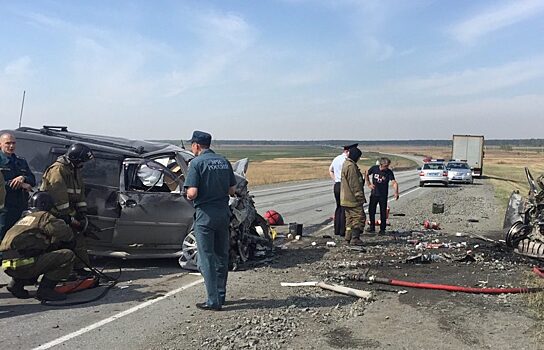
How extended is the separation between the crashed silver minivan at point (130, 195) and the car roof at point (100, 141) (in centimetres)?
2

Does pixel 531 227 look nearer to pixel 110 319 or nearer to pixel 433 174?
pixel 110 319

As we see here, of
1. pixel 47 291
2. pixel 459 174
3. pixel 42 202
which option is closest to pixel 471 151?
pixel 459 174

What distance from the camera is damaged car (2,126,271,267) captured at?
26.9 ft

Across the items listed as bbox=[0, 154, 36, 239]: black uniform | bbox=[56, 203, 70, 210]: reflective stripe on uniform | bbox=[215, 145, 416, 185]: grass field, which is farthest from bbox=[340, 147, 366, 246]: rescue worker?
bbox=[215, 145, 416, 185]: grass field

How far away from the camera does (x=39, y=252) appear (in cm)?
634

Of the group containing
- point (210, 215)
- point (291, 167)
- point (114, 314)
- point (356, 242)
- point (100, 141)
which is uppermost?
point (100, 141)

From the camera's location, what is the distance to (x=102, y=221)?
8.17 m

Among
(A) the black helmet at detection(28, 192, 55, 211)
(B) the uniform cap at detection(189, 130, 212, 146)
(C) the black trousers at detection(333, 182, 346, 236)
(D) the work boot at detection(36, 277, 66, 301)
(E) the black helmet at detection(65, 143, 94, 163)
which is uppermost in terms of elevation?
(B) the uniform cap at detection(189, 130, 212, 146)

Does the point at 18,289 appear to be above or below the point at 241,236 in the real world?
below

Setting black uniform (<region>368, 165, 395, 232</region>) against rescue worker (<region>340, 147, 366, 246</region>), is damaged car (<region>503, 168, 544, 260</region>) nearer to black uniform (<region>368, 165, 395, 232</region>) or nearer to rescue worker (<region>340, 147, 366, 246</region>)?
rescue worker (<region>340, 147, 366, 246</region>)

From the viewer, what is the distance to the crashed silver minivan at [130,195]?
820 cm

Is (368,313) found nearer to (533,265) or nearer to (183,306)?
(183,306)

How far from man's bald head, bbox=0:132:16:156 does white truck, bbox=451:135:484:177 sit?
134 ft

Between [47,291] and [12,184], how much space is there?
2.05 meters
